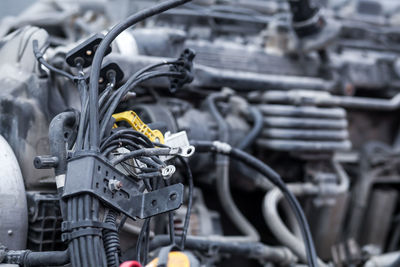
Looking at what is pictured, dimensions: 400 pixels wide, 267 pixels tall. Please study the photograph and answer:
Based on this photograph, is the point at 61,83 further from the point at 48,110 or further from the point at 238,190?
the point at 238,190

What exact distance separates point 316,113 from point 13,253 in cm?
100

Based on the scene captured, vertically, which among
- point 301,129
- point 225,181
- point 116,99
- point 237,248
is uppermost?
point 116,99

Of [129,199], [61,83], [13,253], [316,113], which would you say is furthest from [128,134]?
[316,113]

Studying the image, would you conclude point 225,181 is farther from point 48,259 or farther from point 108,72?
point 48,259

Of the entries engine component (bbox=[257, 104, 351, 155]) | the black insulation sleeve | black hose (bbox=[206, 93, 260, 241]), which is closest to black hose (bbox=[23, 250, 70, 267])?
the black insulation sleeve

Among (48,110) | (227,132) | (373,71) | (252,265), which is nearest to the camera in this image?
(48,110)

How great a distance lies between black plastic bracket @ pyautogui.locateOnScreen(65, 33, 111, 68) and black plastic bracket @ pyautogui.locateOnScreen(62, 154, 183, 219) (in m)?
0.22

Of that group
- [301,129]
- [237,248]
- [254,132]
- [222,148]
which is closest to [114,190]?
[222,148]

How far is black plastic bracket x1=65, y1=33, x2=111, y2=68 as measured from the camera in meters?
0.75

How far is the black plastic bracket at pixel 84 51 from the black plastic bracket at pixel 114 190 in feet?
0.71

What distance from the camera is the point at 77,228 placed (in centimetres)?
58

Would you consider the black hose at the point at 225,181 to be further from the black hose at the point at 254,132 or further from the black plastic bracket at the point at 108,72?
the black plastic bracket at the point at 108,72

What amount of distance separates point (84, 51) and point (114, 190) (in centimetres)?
26

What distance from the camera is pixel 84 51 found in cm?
76
